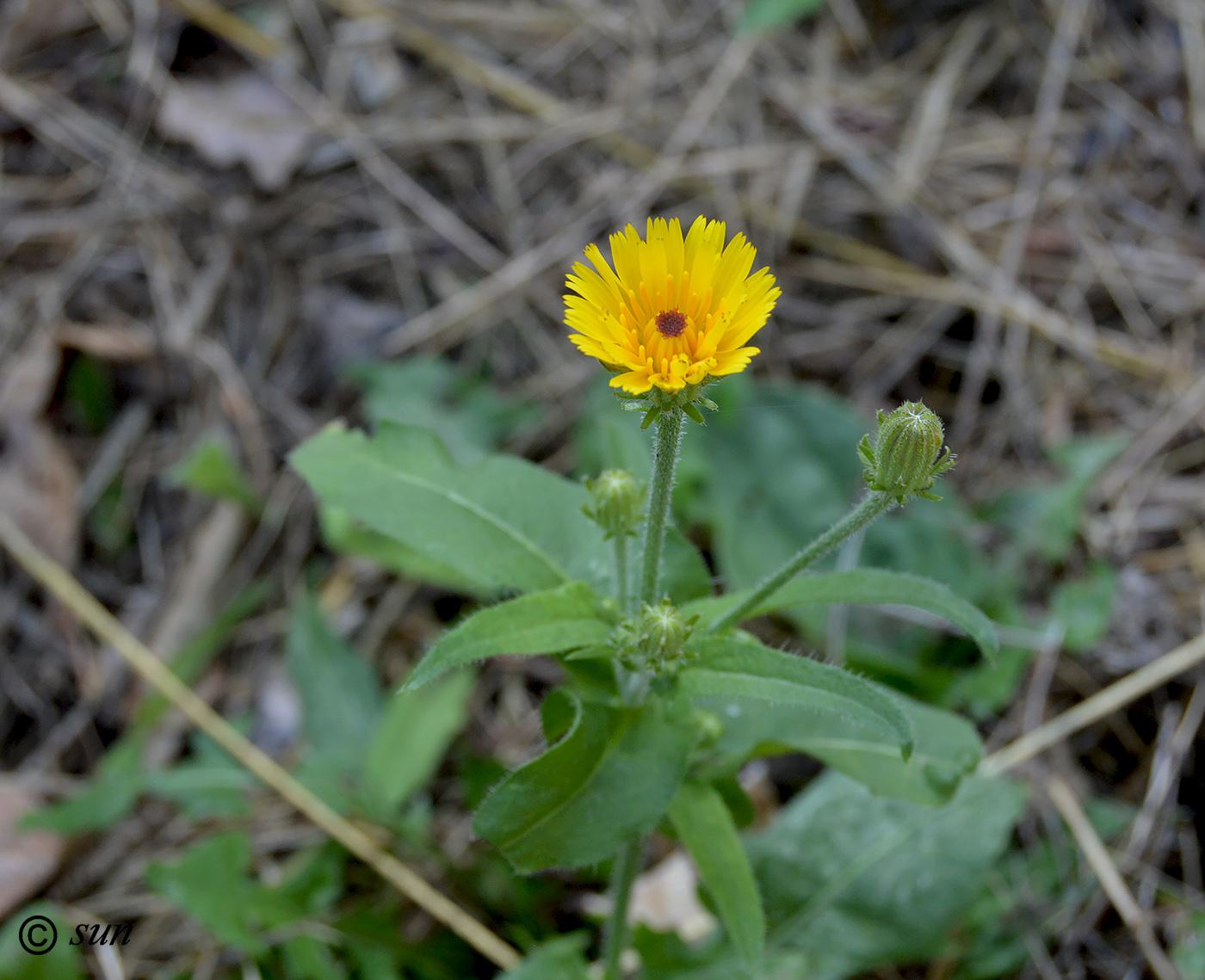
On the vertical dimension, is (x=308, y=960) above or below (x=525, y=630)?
below

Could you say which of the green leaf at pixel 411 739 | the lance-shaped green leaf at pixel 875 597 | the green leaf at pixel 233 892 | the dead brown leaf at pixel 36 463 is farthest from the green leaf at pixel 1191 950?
the dead brown leaf at pixel 36 463

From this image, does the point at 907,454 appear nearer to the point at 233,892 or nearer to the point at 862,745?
the point at 862,745

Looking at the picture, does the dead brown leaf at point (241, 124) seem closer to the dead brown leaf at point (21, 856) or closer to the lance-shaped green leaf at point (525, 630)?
the dead brown leaf at point (21, 856)

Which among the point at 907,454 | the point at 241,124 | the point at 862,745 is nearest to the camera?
the point at 907,454

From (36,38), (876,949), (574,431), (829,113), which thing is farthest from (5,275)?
(876,949)

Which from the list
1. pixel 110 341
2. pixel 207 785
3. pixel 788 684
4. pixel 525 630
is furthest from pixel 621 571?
pixel 110 341

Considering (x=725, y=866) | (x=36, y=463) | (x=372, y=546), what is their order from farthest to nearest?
(x=36, y=463) → (x=372, y=546) → (x=725, y=866)

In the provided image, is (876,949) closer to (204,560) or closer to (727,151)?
(204,560)

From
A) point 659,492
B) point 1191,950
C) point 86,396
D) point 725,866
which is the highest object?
point 86,396
